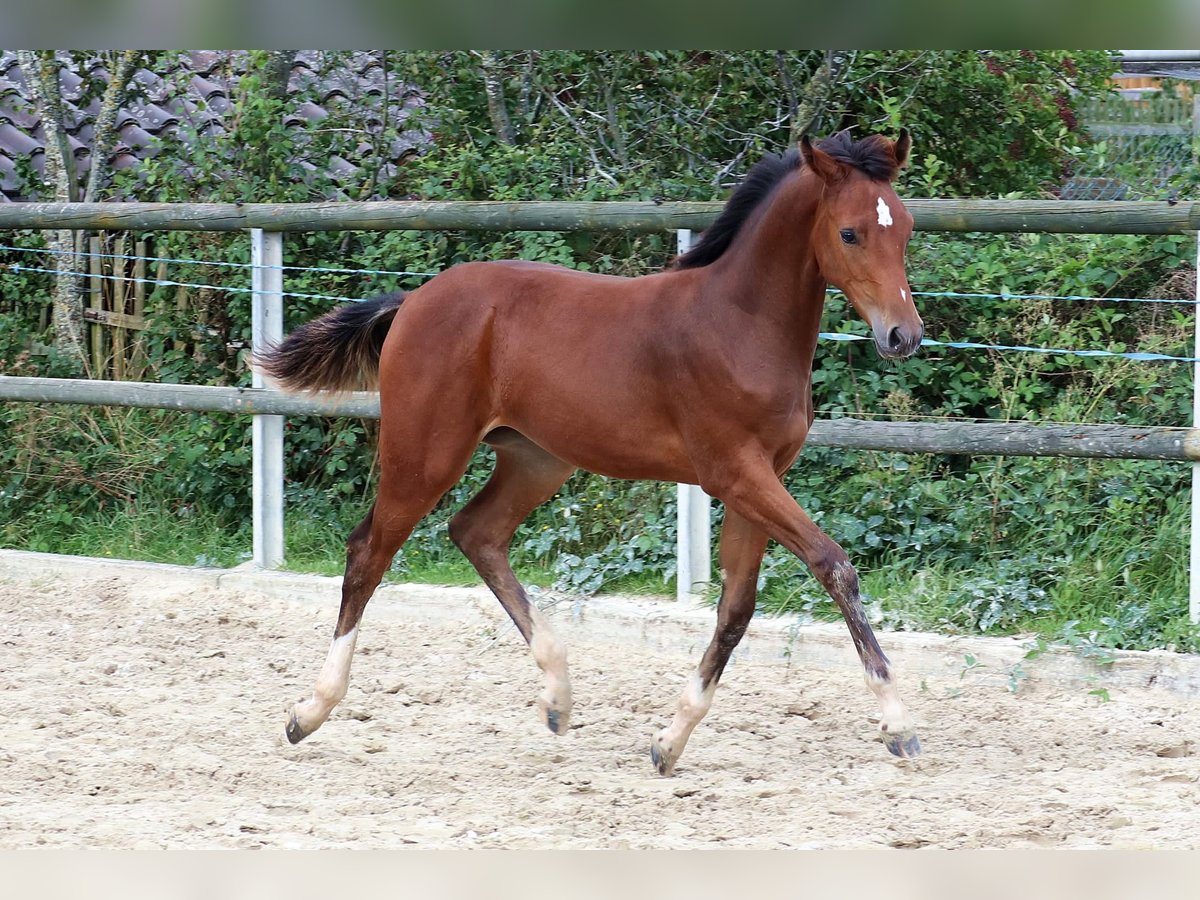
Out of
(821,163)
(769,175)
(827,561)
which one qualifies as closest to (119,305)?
(769,175)

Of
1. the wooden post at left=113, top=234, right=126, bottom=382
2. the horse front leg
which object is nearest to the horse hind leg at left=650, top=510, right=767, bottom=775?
the horse front leg

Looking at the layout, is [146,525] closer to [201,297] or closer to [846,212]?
[201,297]

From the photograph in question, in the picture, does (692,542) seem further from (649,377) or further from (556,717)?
(649,377)

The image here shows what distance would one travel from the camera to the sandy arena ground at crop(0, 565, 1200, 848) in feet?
10.8

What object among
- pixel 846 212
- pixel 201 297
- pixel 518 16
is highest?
pixel 518 16

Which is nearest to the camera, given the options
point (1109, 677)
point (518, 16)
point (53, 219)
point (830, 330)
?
point (518, 16)

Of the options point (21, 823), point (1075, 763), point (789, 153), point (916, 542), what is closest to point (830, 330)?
point (916, 542)

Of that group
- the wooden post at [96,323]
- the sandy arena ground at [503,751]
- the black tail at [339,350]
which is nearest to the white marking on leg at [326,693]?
the sandy arena ground at [503,751]

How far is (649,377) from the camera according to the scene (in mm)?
3973

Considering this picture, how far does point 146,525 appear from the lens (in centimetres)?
664

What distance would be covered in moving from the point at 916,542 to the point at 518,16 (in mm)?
4442

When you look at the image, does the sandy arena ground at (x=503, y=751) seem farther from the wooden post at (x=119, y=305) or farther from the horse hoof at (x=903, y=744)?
the wooden post at (x=119, y=305)

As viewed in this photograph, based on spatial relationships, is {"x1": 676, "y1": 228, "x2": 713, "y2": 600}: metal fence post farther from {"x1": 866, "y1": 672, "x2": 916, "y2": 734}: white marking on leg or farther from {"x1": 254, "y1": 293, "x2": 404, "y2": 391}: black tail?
{"x1": 866, "y1": 672, "x2": 916, "y2": 734}: white marking on leg

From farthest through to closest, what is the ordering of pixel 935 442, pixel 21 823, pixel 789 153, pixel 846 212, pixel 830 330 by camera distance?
1. pixel 830 330
2. pixel 935 442
3. pixel 789 153
4. pixel 846 212
5. pixel 21 823
